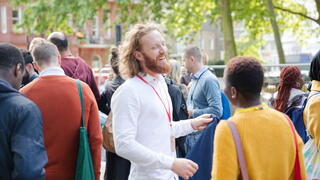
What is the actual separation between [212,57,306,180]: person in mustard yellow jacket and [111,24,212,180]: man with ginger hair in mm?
412

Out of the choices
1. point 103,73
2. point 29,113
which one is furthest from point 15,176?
point 103,73

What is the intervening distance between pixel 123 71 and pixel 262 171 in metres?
1.30

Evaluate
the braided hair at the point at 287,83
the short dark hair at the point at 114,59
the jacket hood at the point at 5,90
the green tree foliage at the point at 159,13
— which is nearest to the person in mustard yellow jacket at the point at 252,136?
the jacket hood at the point at 5,90

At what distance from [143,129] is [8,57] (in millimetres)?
1011

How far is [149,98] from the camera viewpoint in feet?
10.7

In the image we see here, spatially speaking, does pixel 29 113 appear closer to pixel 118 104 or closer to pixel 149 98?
pixel 118 104

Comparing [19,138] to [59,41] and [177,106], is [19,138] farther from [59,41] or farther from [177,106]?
[59,41]

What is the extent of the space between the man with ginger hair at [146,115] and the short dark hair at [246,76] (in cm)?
58

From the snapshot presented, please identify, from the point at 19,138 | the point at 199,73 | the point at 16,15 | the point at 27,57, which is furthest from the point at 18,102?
the point at 16,15

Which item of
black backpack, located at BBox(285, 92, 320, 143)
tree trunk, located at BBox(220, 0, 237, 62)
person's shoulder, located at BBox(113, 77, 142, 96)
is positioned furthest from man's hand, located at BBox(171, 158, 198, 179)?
tree trunk, located at BBox(220, 0, 237, 62)

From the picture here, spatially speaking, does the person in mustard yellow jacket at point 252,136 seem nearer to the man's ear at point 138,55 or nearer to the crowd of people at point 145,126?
the crowd of people at point 145,126

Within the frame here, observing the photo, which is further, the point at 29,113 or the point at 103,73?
the point at 103,73

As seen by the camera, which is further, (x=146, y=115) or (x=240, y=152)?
(x=146, y=115)

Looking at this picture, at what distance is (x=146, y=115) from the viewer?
10.6 feet
